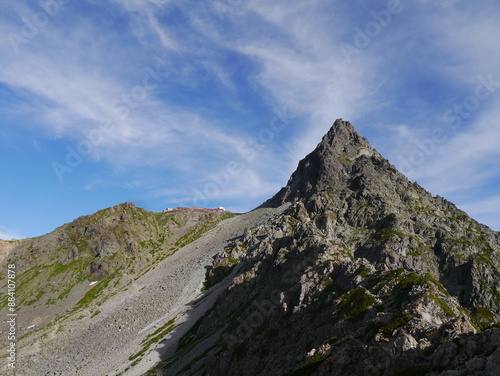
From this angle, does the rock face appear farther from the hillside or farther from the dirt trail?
the dirt trail

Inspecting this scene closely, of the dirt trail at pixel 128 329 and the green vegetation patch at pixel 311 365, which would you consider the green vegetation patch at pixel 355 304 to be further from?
the dirt trail at pixel 128 329

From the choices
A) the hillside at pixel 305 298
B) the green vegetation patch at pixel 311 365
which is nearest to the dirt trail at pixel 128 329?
the hillside at pixel 305 298

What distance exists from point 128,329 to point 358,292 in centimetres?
9240

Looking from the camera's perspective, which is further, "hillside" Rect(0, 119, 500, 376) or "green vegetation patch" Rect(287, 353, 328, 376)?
"green vegetation patch" Rect(287, 353, 328, 376)

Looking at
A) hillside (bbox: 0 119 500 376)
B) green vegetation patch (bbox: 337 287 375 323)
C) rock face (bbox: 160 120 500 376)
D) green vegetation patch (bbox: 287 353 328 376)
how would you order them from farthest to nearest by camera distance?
green vegetation patch (bbox: 337 287 375 323) < green vegetation patch (bbox: 287 353 328 376) < hillside (bbox: 0 119 500 376) < rock face (bbox: 160 120 500 376)

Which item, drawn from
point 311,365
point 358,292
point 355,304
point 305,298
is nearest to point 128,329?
point 305,298

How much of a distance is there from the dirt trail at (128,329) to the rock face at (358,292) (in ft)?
25.0

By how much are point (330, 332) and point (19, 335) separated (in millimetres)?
143184

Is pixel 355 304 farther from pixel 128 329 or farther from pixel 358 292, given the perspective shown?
pixel 128 329

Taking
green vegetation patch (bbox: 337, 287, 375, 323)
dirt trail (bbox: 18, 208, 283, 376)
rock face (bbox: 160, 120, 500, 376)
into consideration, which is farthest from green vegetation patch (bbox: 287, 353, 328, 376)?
dirt trail (bbox: 18, 208, 283, 376)

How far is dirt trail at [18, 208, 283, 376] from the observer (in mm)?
97812

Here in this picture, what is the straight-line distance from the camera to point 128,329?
12025 cm

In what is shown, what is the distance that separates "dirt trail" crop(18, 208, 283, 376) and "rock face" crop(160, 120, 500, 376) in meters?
7.62

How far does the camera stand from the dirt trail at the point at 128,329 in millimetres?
97812
